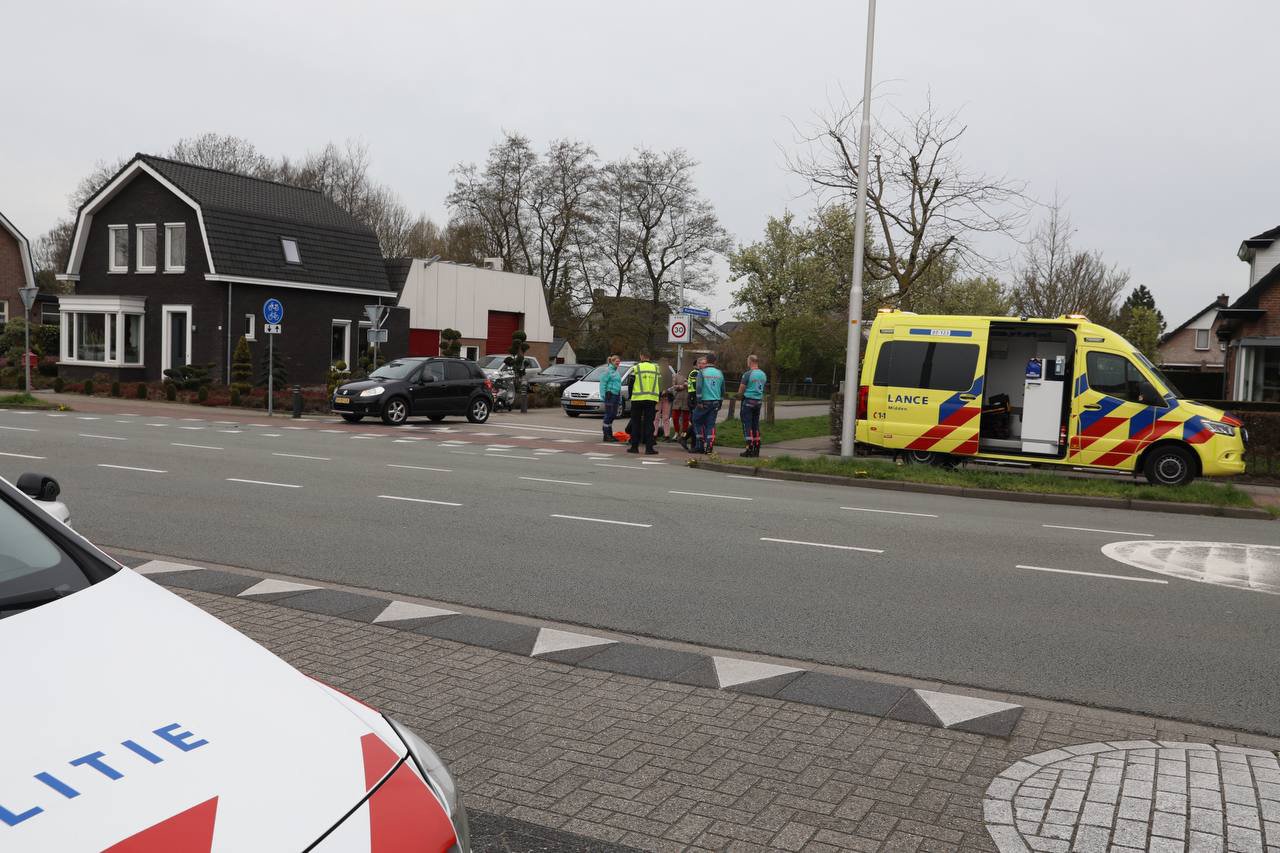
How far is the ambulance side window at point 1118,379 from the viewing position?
16.0 m

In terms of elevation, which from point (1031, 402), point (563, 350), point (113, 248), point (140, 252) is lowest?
point (1031, 402)

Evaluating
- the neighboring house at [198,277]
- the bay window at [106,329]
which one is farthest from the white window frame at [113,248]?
the bay window at [106,329]

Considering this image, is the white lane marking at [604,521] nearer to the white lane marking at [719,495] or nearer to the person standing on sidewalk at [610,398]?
the white lane marking at [719,495]

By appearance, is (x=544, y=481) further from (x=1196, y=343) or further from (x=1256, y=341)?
(x=1196, y=343)

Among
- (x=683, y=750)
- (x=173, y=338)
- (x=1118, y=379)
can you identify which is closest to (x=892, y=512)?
(x=1118, y=379)

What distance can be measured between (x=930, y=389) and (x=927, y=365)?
385 millimetres

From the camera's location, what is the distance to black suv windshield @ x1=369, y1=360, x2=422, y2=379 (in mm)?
25578

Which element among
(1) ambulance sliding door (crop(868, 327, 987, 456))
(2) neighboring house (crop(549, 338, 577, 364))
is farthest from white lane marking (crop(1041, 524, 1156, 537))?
(2) neighboring house (crop(549, 338, 577, 364))

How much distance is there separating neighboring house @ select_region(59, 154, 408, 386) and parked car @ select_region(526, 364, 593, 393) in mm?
7211

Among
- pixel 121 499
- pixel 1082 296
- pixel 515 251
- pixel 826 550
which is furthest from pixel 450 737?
pixel 515 251

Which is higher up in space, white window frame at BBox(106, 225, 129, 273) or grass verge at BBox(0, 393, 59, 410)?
white window frame at BBox(106, 225, 129, 273)

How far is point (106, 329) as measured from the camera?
121ft

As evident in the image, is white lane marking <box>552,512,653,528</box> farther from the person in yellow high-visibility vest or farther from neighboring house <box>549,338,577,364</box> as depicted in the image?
neighboring house <box>549,338,577,364</box>

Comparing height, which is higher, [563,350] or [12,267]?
[12,267]
